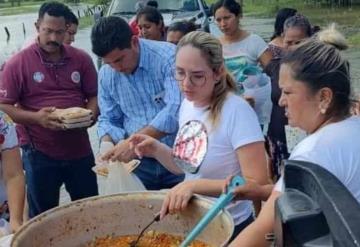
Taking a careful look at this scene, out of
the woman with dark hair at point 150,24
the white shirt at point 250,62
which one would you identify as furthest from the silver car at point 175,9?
the white shirt at point 250,62

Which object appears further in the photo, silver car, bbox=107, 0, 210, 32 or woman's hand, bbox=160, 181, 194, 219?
silver car, bbox=107, 0, 210, 32

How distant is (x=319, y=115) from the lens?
5.91 ft

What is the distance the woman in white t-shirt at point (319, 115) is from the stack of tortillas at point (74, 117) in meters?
1.98

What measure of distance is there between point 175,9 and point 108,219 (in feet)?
31.7

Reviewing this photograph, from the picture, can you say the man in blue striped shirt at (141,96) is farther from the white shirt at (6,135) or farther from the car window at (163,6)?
the car window at (163,6)

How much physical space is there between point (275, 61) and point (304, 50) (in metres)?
2.83

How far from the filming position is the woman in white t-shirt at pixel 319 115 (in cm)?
166

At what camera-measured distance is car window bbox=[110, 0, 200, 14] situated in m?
11.4

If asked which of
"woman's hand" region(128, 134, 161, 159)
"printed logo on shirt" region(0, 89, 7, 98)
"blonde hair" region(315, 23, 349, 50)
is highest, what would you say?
"blonde hair" region(315, 23, 349, 50)

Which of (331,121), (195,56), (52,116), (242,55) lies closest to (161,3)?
(242,55)

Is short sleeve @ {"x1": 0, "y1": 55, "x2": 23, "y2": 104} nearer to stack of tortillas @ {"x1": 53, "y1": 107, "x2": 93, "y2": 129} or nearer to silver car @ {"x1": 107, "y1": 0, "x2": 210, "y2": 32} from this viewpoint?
stack of tortillas @ {"x1": 53, "y1": 107, "x2": 93, "y2": 129}

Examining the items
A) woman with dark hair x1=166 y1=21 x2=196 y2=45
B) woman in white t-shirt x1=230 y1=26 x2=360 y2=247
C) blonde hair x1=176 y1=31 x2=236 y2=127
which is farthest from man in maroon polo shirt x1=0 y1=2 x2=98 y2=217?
woman in white t-shirt x1=230 y1=26 x2=360 y2=247

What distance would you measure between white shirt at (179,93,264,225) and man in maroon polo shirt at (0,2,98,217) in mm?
1728

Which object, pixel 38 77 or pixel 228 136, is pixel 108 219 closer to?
pixel 228 136
